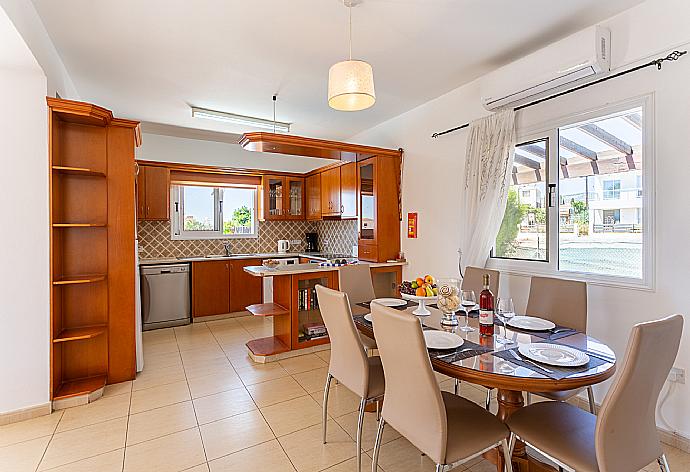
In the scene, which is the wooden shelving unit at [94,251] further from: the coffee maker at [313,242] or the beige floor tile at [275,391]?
the coffee maker at [313,242]

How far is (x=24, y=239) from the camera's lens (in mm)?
2520

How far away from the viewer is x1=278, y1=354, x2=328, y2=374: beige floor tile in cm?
341

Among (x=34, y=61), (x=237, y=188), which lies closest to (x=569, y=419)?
(x=34, y=61)

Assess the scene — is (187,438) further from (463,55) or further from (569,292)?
(463,55)

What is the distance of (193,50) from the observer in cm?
287

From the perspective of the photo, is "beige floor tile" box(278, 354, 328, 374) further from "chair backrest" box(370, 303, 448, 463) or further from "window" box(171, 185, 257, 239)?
"window" box(171, 185, 257, 239)

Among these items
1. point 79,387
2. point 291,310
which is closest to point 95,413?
point 79,387

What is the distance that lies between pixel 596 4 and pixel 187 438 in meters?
3.91

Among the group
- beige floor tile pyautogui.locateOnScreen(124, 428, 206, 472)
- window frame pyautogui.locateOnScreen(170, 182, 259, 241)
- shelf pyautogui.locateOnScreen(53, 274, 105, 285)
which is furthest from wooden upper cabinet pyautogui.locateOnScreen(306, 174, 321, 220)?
beige floor tile pyautogui.locateOnScreen(124, 428, 206, 472)

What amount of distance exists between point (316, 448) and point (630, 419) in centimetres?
164

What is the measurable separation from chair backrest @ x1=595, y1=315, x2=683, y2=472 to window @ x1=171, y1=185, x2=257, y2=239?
5419 millimetres

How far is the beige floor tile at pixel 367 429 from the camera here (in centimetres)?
224

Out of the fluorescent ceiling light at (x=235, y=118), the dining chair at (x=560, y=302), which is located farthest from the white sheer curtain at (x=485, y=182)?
the fluorescent ceiling light at (x=235, y=118)

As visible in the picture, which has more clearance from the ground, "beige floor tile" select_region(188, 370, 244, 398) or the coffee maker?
the coffee maker
